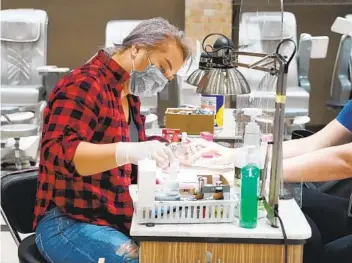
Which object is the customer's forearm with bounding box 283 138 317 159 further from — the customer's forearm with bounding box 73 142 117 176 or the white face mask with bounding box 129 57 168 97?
the customer's forearm with bounding box 73 142 117 176

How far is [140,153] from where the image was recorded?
1694 mm

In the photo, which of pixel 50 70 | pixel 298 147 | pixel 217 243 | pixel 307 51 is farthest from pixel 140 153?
pixel 307 51

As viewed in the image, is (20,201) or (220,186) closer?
(220,186)

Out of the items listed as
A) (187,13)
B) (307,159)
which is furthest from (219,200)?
(187,13)

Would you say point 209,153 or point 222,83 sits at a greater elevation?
point 222,83

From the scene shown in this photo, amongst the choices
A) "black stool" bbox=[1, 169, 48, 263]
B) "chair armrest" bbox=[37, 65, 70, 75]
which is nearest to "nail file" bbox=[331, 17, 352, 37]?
"black stool" bbox=[1, 169, 48, 263]

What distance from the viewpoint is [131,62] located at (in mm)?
1906

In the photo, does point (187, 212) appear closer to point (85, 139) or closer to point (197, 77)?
point (85, 139)

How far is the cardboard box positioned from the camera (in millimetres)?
2684

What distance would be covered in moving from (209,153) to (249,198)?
641 millimetres

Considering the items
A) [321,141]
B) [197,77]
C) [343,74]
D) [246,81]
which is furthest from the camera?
[343,74]

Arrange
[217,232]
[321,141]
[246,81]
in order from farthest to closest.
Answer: [321,141], [246,81], [217,232]

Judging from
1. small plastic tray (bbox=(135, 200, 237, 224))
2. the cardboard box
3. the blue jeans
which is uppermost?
the cardboard box

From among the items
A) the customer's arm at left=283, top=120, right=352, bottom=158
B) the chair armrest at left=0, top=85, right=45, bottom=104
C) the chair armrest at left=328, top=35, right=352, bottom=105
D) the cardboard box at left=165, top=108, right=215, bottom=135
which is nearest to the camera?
the customer's arm at left=283, top=120, right=352, bottom=158
